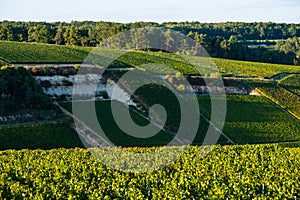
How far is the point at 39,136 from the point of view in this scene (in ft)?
147

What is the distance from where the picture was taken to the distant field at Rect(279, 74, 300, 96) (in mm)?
75656

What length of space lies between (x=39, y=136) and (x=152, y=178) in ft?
70.3

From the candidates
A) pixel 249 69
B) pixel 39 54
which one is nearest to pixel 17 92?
pixel 39 54

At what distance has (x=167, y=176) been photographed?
91.0 ft

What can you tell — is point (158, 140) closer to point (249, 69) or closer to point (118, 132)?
point (118, 132)

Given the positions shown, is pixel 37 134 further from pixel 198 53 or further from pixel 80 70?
pixel 198 53

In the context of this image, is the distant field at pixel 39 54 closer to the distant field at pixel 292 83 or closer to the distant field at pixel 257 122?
the distant field at pixel 257 122

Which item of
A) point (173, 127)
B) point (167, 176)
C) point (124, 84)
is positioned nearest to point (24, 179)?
point (167, 176)

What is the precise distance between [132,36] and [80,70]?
4116cm

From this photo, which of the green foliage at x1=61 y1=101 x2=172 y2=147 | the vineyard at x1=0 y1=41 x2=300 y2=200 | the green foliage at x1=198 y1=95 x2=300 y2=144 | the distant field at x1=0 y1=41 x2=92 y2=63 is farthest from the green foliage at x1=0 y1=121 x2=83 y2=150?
the distant field at x1=0 y1=41 x2=92 y2=63

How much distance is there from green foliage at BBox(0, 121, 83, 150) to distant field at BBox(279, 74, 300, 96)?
43951mm

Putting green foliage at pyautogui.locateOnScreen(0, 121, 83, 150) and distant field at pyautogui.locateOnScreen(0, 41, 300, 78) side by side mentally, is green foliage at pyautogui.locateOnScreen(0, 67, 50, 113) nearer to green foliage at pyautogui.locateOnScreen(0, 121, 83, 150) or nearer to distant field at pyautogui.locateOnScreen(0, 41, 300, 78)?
green foliage at pyautogui.locateOnScreen(0, 121, 83, 150)

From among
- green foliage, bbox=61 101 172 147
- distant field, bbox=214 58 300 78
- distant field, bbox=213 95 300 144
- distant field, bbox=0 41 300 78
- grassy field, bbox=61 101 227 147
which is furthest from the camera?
distant field, bbox=214 58 300 78

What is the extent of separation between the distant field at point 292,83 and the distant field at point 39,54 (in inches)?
1448
